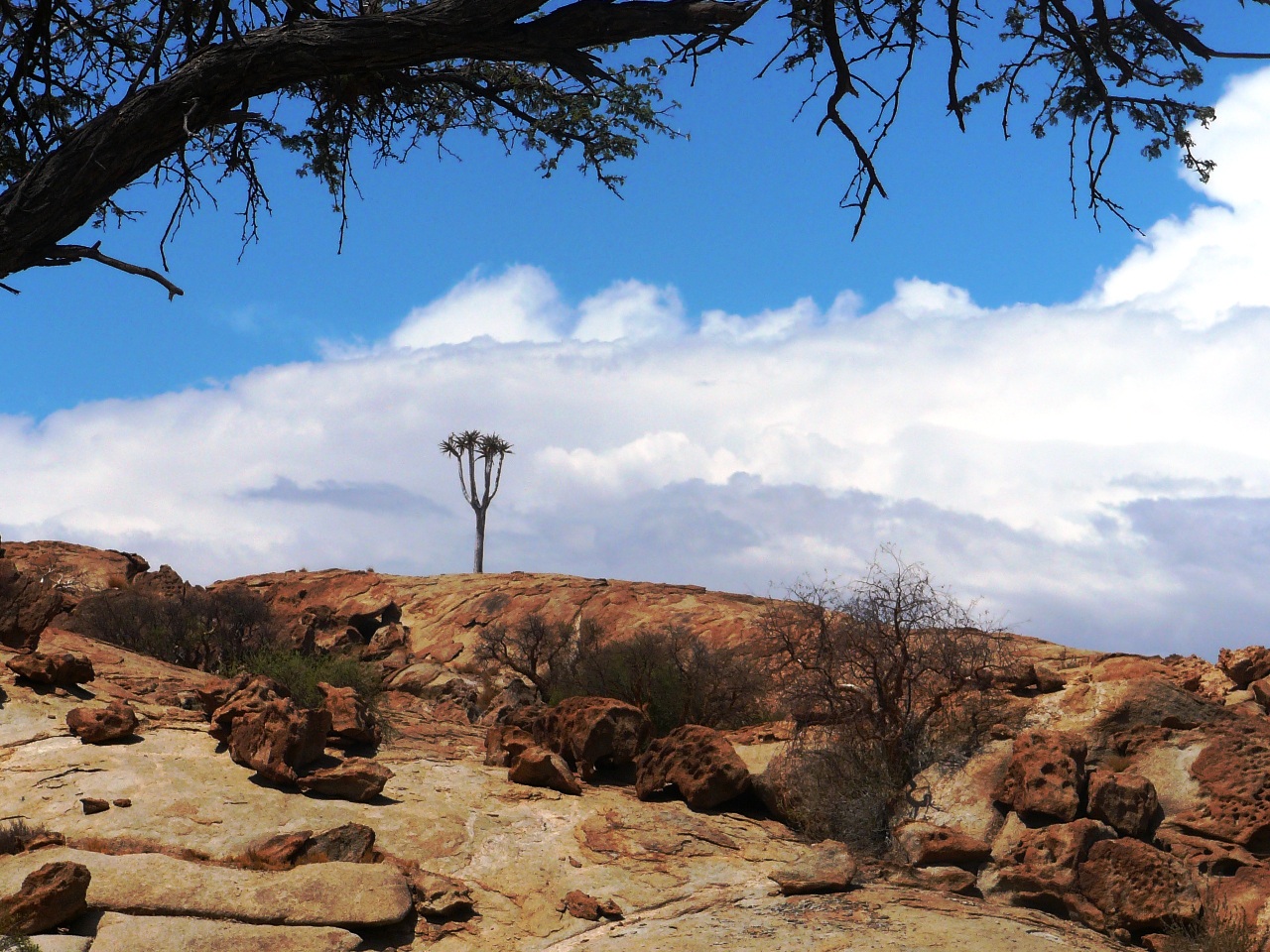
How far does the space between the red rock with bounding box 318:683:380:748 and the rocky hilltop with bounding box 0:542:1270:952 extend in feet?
0.12

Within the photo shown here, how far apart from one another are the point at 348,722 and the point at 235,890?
361 centimetres

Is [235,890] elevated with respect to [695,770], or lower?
lower

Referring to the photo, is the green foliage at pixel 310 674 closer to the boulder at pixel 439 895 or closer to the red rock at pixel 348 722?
the red rock at pixel 348 722

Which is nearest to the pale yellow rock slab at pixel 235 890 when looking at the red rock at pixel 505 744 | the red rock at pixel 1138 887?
the red rock at pixel 505 744

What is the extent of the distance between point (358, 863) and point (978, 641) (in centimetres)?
736

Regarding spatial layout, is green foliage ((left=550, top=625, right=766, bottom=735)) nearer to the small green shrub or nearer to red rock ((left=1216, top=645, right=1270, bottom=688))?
red rock ((left=1216, top=645, right=1270, bottom=688))

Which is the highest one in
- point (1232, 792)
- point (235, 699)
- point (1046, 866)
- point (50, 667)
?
point (50, 667)

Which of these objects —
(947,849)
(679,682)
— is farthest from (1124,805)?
(679,682)

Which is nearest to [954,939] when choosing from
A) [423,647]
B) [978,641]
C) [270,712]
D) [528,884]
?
[528,884]

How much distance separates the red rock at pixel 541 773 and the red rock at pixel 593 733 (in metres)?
0.77

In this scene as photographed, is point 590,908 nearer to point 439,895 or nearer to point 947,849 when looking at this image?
point 439,895

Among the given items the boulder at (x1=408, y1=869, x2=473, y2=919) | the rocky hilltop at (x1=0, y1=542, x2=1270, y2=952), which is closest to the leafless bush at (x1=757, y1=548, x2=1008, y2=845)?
the rocky hilltop at (x1=0, y1=542, x2=1270, y2=952)

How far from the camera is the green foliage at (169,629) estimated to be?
1853cm

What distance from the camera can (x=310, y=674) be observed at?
47.5 feet
